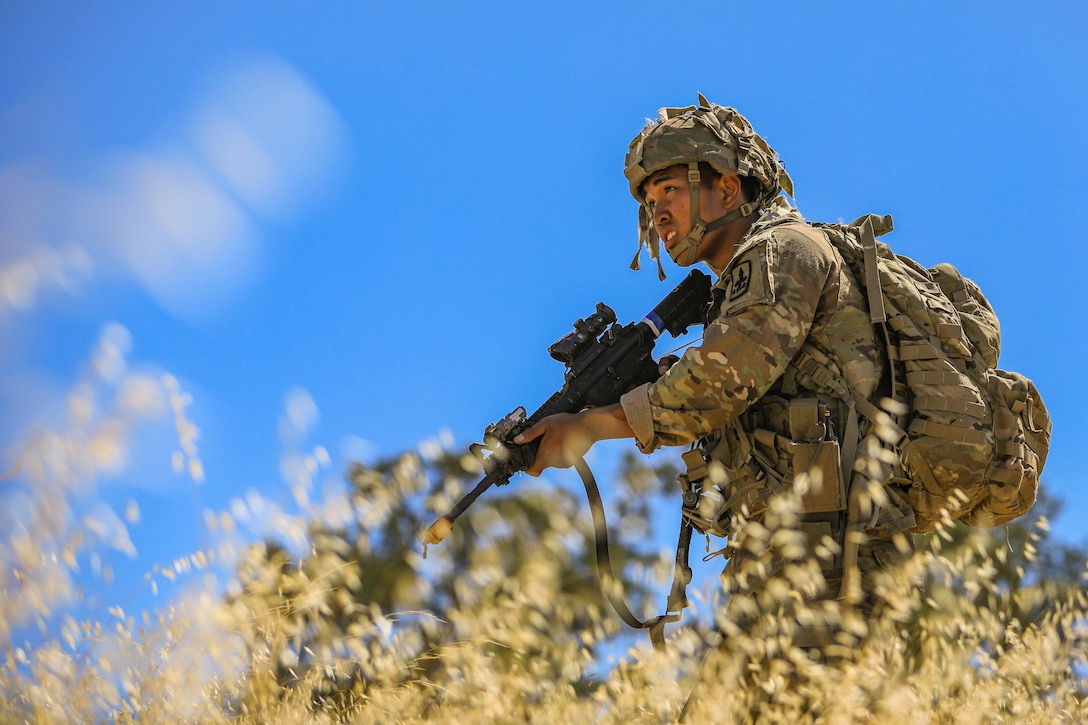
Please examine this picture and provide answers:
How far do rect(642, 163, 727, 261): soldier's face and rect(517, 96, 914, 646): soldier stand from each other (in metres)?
0.34

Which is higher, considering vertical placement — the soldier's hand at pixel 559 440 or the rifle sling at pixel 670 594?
the soldier's hand at pixel 559 440

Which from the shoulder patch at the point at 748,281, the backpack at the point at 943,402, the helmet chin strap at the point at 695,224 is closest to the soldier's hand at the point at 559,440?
the shoulder patch at the point at 748,281

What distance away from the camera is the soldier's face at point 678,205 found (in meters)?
4.21

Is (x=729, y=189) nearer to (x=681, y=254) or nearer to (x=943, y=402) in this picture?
(x=681, y=254)

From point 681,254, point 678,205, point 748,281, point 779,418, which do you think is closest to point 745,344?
point 748,281

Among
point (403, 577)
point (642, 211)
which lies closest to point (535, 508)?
point (403, 577)

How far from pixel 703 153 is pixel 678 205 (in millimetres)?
239

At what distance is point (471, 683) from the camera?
3.64 metres

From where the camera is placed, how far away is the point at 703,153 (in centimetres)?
420

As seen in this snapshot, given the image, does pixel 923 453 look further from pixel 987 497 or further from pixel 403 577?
pixel 403 577

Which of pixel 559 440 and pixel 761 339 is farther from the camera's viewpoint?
pixel 559 440

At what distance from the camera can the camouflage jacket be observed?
3.46 m

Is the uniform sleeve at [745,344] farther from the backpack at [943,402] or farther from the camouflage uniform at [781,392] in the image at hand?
the backpack at [943,402]

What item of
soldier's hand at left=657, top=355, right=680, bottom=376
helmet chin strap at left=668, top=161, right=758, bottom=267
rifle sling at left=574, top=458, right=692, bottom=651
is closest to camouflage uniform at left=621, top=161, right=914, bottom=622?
rifle sling at left=574, top=458, right=692, bottom=651
